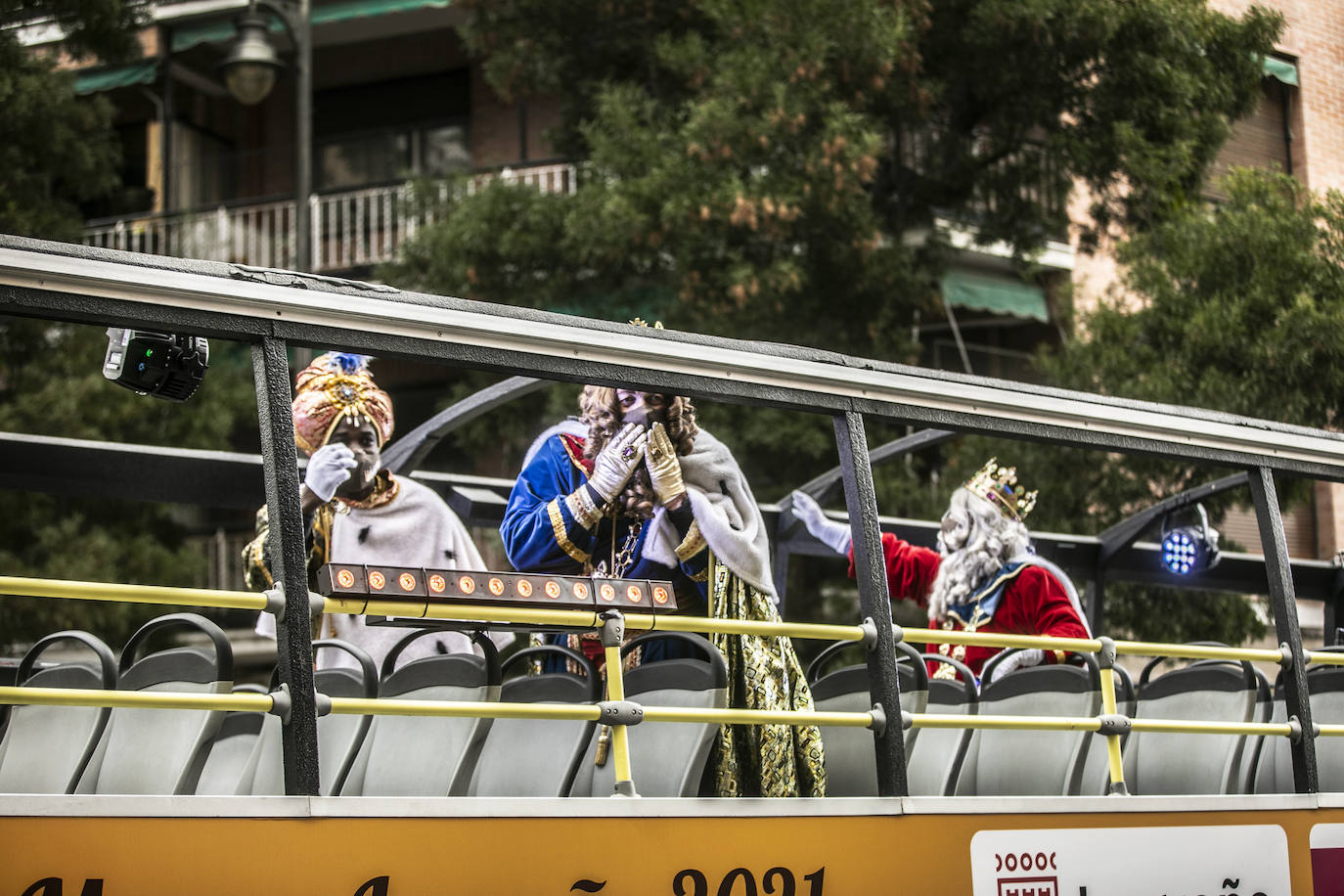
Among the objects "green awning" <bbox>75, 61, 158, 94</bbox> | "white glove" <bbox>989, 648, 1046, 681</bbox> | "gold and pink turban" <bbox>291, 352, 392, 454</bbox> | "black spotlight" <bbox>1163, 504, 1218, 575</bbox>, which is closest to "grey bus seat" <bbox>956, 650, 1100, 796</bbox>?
"white glove" <bbox>989, 648, 1046, 681</bbox>

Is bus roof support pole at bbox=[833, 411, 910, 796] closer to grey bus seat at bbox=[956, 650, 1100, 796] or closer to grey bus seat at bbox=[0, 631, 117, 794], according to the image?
grey bus seat at bbox=[956, 650, 1100, 796]

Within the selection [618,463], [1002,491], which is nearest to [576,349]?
[618,463]

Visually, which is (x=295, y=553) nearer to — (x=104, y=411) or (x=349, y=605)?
(x=349, y=605)

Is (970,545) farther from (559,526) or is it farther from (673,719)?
(673,719)

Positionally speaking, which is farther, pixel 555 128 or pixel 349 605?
pixel 555 128

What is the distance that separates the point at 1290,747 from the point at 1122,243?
8.34 meters

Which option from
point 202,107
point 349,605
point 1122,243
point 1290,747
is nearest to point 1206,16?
point 1122,243

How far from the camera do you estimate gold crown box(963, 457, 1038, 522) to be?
296 inches

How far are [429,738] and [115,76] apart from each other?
15.2 meters

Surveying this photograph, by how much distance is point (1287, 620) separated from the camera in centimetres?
589

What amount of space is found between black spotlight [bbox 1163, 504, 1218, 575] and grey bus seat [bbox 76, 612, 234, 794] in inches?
204

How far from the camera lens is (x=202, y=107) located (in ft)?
68.4

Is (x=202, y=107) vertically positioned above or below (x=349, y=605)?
above

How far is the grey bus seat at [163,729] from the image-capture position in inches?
179
